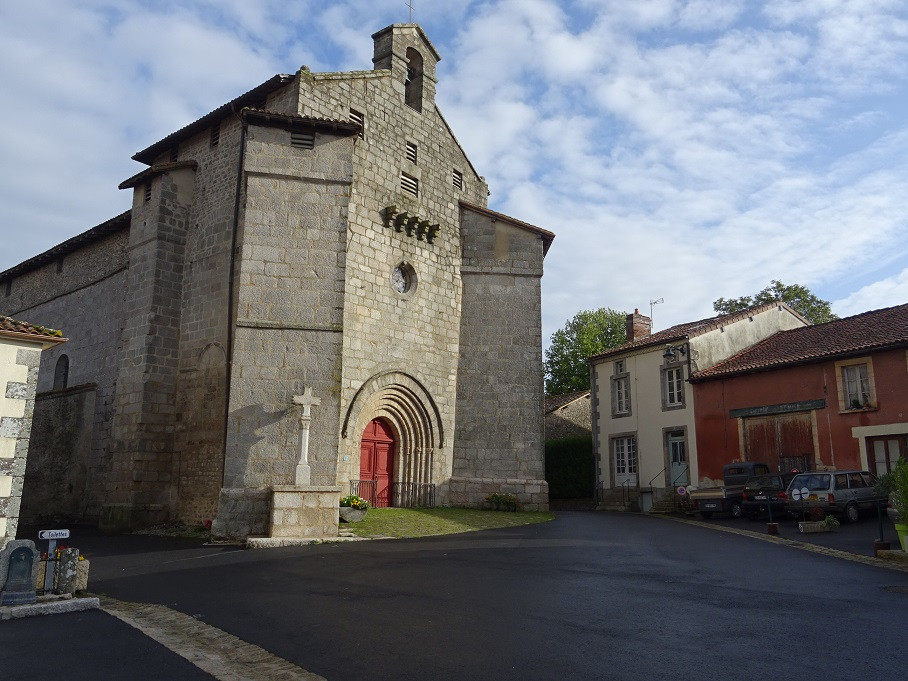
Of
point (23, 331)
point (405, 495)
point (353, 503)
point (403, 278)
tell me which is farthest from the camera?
point (403, 278)

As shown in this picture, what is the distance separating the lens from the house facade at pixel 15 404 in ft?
27.6

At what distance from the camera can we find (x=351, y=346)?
1543 cm

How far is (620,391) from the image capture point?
80.8 feet

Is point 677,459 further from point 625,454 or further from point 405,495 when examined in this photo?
point 405,495

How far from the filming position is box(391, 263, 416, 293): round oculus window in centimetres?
1695

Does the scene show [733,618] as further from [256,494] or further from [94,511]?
[94,511]

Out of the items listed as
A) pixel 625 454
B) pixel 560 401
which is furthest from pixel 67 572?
pixel 560 401

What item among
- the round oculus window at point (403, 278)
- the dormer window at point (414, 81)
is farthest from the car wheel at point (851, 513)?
the dormer window at point (414, 81)

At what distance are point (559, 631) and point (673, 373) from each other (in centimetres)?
1844

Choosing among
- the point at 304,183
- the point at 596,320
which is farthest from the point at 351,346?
the point at 596,320

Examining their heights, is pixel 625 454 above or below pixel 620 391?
below

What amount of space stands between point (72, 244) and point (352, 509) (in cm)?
1314

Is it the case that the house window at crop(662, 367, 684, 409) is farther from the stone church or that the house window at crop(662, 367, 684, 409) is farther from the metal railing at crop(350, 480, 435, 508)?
the metal railing at crop(350, 480, 435, 508)

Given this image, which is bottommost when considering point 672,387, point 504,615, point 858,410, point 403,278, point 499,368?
point 504,615
